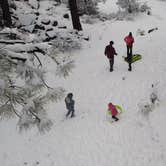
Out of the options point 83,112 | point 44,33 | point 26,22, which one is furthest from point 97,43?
point 83,112

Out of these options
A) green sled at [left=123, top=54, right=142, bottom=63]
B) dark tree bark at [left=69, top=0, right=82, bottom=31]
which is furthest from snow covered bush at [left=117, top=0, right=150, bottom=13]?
green sled at [left=123, top=54, right=142, bottom=63]

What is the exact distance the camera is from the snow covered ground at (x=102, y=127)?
30.3ft

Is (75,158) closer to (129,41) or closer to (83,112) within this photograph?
(83,112)

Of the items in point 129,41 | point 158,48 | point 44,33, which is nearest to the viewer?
point 129,41

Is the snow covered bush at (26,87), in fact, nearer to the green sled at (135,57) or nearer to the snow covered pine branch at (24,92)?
the snow covered pine branch at (24,92)

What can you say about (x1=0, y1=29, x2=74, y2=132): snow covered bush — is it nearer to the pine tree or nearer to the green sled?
the green sled

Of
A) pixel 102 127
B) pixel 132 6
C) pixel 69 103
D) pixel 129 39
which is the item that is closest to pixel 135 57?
pixel 129 39

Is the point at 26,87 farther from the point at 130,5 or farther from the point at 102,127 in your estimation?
the point at 130,5

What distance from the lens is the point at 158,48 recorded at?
15.7 metres

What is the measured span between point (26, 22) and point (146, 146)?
11462 millimetres

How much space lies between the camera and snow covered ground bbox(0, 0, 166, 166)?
30.3ft

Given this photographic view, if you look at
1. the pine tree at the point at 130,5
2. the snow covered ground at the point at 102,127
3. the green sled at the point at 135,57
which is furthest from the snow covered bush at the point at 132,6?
the green sled at the point at 135,57

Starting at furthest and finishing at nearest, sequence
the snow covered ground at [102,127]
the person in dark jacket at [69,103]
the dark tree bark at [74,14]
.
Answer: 1. the dark tree bark at [74,14]
2. the person in dark jacket at [69,103]
3. the snow covered ground at [102,127]

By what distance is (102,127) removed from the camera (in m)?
10.4
